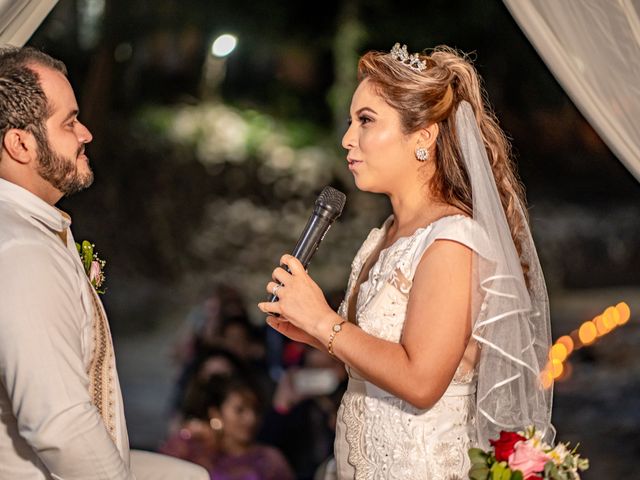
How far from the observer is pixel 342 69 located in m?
5.44

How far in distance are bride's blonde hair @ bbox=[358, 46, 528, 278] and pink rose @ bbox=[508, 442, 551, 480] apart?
637 mm

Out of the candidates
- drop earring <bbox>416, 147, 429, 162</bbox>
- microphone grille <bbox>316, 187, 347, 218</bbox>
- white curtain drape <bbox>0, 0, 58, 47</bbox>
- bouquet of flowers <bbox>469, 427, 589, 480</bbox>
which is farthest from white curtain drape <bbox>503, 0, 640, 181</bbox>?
bouquet of flowers <bbox>469, 427, 589, 480</bbox>

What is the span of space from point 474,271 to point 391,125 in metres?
0.49

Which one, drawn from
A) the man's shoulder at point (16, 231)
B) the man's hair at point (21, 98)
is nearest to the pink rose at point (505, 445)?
the man's shoulder at point (16, 231)

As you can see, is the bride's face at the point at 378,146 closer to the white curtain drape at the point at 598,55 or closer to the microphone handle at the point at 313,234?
the microphone handle at the point at 313,234

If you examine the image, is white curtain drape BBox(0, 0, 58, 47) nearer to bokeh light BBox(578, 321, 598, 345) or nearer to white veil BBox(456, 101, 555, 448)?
white veil BBox(456, 101, 555, 448)

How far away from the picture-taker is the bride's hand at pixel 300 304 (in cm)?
241

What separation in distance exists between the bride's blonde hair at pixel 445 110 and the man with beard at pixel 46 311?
2.76ft

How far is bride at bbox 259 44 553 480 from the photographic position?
2361mm

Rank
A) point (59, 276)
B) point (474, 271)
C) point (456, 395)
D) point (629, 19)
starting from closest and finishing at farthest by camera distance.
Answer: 1. point (59, 276)
2. point (474, 271)
3. point (456, 395)
4. point (629, 19)

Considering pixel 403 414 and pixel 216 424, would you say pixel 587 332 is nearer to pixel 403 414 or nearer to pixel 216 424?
pixel 216 424

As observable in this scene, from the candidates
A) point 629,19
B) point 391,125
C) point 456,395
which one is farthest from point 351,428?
point 629,19

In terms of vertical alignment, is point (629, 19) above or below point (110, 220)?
above

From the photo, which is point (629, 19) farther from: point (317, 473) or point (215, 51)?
point (317, 473)
